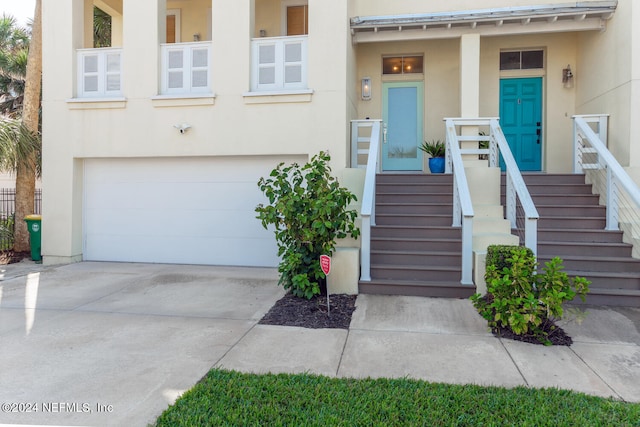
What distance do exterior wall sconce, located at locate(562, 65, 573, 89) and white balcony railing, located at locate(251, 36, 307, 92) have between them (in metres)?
5.71

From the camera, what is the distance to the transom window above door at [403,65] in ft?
31.6

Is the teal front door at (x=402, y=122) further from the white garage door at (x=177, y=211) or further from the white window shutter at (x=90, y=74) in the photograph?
the white window shutter at (x=90, y=74)

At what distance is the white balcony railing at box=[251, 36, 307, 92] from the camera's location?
7.85 m

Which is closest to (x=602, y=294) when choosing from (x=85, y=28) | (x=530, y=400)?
(x=530, y=400)

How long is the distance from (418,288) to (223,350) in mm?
3002

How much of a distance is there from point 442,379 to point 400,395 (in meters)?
0.54

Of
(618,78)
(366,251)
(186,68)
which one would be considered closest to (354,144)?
(366,251)

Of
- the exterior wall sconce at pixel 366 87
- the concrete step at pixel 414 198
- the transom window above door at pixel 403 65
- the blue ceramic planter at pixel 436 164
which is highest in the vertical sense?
the transom window above door at pixel 403 65

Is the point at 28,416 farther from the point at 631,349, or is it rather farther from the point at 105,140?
the point at 105,140

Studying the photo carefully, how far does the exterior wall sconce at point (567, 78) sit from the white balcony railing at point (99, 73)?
9407 mm

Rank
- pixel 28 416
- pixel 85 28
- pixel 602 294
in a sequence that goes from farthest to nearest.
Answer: pixel 85 28 → pixel 602 294 → pixel 28 416

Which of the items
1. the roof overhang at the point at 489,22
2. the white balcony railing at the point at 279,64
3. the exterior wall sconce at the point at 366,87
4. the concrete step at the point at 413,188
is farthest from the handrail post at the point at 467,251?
the exterior wall sconce at the point at 366,87

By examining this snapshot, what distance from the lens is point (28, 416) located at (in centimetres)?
285

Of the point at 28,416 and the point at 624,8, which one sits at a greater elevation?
the point at 624,8
